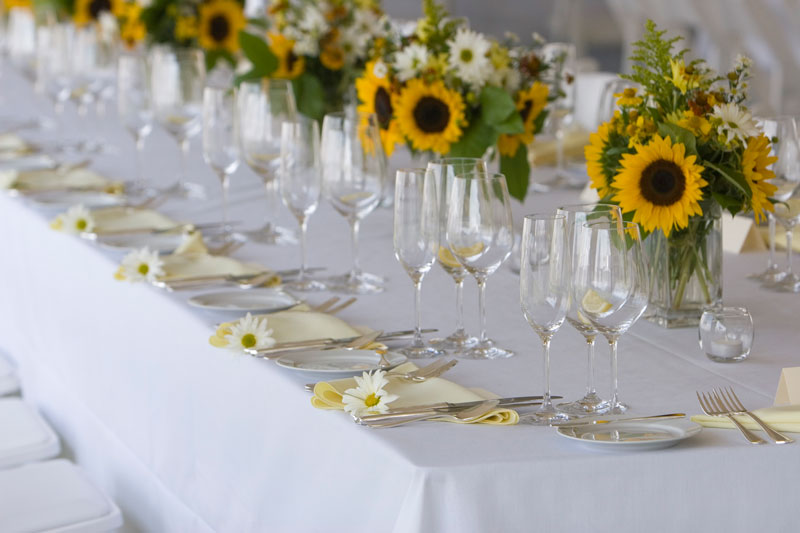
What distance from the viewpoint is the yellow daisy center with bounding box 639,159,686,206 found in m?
1.45

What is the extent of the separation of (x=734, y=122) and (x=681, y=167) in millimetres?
91

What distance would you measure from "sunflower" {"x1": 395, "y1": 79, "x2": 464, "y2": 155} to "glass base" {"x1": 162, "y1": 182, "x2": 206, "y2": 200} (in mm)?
633

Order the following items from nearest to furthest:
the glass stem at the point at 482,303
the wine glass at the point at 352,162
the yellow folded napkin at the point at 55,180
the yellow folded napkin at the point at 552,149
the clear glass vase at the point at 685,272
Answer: the glass stem at the point at 482,303 < the clear glass vase at the point at 685,272 < the wine glass at the point at 352,162 < the yellow folded napkin at the point at 55,180 < the yellow folded napkin at the point at 552,149

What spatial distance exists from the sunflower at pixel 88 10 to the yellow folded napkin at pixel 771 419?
336 cm

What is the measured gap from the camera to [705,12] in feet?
20.2

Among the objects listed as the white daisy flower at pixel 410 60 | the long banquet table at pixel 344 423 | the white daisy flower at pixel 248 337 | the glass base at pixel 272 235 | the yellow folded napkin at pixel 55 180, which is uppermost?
the white daisy flower at pixel 410 60

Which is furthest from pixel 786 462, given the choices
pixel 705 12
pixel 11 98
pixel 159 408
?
pixel 705 12

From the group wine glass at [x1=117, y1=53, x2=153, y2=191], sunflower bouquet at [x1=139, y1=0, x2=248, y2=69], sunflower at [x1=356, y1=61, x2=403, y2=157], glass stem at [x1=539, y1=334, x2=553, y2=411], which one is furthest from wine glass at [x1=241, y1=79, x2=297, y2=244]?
sunflower bouquet at [x1=139, y1=0, x2=248, y2=69]

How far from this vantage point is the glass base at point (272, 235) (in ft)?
6.79

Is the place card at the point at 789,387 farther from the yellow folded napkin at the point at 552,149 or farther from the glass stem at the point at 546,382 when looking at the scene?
the yellow folded napkin at the point at 552,149

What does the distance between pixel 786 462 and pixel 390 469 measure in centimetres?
39

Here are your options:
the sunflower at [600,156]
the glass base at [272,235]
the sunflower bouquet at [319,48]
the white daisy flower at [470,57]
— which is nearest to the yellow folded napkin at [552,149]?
the sunflower bouquet at [319,48]

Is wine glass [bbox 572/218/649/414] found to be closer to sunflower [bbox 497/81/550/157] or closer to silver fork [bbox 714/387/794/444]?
silver fork [bbox 714/387/794/444]

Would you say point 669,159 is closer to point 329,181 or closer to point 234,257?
point 329,181
